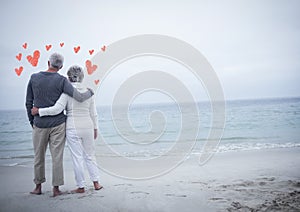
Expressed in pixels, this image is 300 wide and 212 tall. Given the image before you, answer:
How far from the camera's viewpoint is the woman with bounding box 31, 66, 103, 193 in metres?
3.00

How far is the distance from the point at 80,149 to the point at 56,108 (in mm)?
629

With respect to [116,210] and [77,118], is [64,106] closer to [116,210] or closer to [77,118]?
[77,118]

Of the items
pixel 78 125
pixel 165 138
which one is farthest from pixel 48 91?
pixel 165 138

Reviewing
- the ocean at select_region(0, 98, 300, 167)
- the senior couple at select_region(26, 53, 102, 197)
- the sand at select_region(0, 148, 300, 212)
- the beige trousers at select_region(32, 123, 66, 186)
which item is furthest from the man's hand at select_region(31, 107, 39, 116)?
the ocean at select_region(0, 98, 300, 167)

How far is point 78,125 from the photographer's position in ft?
9.89

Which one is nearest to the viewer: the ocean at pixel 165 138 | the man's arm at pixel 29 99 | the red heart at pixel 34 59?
the man's arm at pixel 29 99

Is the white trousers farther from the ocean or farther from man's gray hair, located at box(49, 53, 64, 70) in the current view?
the ocean

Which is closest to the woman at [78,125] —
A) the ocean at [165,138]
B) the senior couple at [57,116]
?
the senior couple at [57,116]

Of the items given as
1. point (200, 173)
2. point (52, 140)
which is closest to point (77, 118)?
point (52, 140)

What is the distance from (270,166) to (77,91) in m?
4.08

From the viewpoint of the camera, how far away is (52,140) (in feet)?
9.68

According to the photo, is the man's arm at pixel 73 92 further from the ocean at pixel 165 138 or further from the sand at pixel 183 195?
the ocean at pixel 165 138

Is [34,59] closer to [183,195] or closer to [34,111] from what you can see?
[34,111]

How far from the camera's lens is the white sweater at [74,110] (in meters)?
2.87
